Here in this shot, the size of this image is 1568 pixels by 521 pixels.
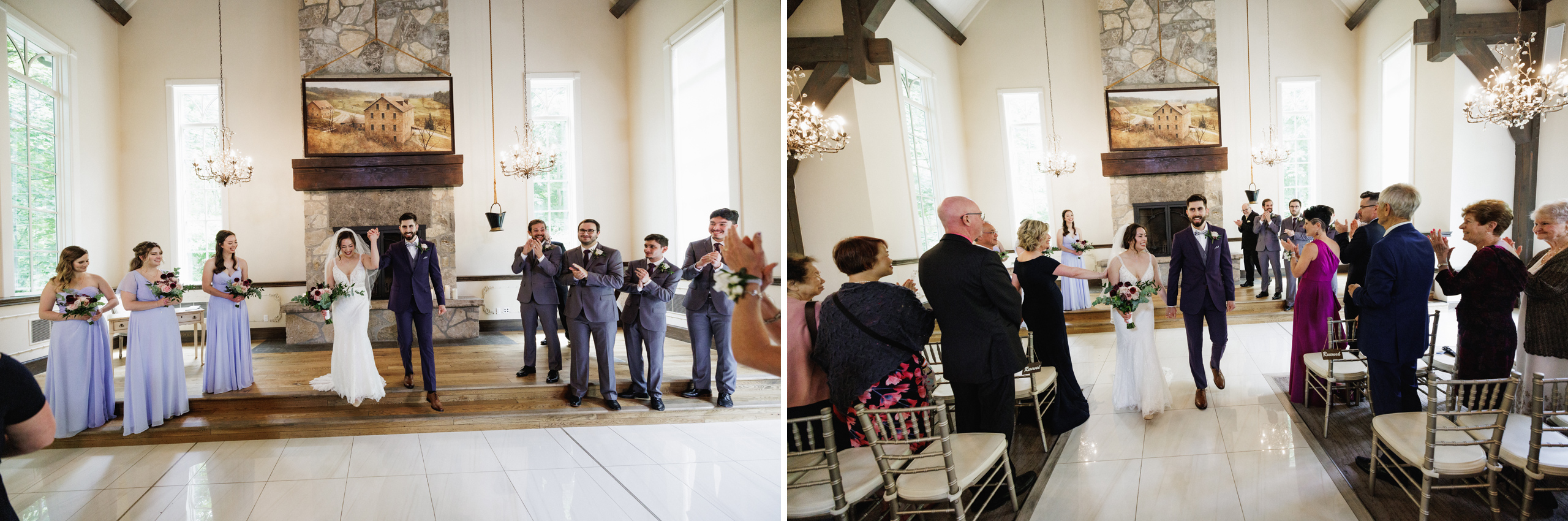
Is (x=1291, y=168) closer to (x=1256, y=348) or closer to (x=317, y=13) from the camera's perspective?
(x=1256, y=348)

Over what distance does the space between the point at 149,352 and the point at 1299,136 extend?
474 centimetres

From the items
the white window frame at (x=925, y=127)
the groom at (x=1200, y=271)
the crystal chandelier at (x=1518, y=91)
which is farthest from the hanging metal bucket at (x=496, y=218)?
the crystal chandelier at (x=1518, y=91)

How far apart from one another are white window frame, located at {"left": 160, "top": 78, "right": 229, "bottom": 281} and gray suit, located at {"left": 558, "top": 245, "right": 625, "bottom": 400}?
1.52m

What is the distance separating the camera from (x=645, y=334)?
3.52 m

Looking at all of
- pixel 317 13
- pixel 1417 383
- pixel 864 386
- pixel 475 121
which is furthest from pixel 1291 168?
pixel 317 13

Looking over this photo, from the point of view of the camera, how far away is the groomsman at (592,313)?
3186 mm

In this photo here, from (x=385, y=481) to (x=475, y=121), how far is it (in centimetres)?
181

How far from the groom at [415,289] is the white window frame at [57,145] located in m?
1.12

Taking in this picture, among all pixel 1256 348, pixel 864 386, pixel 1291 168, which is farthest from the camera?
pixel 864 386

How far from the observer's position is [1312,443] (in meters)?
1.97

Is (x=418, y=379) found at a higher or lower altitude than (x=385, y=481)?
higher

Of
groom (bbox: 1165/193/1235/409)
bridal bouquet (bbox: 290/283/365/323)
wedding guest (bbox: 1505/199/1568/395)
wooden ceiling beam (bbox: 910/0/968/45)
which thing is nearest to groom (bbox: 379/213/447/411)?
bridal bouquet (bbox: 290/283/365/323)

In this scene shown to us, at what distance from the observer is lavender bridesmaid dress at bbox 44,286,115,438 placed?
219 centimetres

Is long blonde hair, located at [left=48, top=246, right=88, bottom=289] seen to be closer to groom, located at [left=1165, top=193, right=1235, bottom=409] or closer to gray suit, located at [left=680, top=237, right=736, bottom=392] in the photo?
gray suit, located at [left=680, top=237, right=736, bottom=392]
